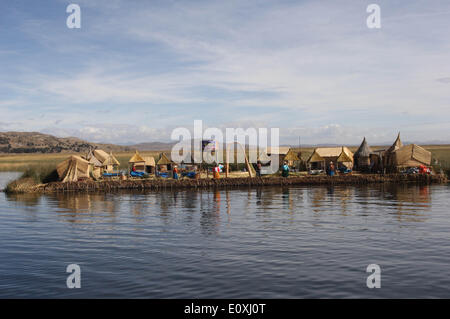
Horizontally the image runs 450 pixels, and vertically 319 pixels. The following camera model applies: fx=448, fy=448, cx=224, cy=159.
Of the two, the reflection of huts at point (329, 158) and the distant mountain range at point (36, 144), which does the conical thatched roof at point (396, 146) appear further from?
the distant mountain range at point (36, 144)

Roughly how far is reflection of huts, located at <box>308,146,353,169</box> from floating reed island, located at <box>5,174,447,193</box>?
409 centimetres

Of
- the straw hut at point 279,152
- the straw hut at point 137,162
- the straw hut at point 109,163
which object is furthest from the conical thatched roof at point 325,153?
the straw hut at point 109,163

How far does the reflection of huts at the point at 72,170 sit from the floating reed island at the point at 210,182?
1.53 m

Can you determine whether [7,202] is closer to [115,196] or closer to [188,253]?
[115,196]

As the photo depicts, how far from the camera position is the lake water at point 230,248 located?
13320 millimetres

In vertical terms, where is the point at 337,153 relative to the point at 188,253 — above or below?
above

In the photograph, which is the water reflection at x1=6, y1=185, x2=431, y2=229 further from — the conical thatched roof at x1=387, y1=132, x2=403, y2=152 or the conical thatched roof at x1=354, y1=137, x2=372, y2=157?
the conical thatched roof at x1=354, y1=137, x2=372, y2=157

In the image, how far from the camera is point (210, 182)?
44.6 metres

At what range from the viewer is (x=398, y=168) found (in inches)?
1874

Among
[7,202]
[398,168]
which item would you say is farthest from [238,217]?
[398,168]

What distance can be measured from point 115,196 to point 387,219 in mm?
23725

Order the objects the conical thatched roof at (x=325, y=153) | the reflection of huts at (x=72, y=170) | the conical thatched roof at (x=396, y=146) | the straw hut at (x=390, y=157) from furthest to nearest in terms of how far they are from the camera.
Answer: the conical thatched roof at (x=325, y=153), the conical thatched roof at (x=396, y=146), the straw hut at (x=390, y=157), the reflection of huts at (x=72, y=170)

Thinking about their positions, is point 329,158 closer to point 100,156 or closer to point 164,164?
point 164,164

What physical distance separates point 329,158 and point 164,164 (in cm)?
1920
